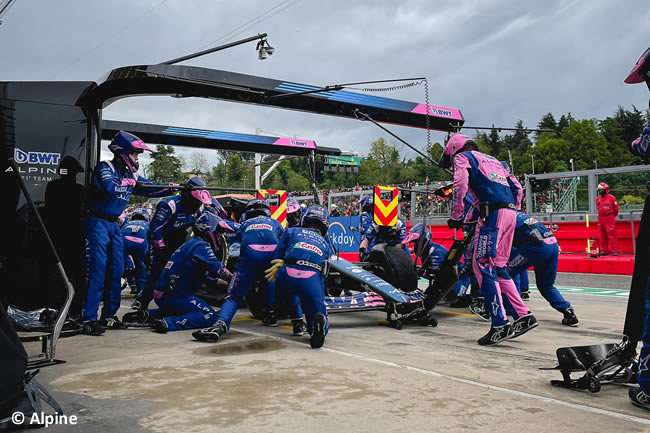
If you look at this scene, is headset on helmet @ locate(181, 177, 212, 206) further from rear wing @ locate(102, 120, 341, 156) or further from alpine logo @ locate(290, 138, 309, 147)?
alpine logo @ locate(290, 138, 309, 147)

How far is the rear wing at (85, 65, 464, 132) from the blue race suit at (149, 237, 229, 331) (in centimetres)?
166

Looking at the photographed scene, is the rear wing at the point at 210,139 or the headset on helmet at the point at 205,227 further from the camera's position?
the rear wing at the point at 210,139

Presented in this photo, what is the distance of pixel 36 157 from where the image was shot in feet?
16.2

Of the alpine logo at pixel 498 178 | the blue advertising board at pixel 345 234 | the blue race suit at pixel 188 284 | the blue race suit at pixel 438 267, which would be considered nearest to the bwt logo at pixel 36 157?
the blue race suit at pixel 188 284

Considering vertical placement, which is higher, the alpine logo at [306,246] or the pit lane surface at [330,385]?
the alpine logo at [306,246]

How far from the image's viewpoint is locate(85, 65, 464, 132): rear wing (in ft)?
17.3

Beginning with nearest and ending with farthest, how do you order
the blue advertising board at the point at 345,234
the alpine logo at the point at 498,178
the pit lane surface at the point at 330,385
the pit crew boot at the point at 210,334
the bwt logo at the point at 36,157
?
the pit lane surface at the point at 330,385 → the bwt logo at the point at 36,157 → the pit crew boot at the point at 210,334 → the alpine logo at the point at 498,178 → the blue advertising board at the point at 345,234

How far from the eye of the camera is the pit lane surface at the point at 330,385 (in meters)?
2.75

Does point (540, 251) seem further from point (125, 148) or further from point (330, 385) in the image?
point (125, 148)

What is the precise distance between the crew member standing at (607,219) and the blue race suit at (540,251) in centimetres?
706

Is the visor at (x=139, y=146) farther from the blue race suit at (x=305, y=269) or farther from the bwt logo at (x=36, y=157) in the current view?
the blue race suit at (x=305, y=269)

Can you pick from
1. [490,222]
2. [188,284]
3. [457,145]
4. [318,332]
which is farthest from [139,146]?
[490,222]

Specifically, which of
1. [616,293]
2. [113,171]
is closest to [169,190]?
[113,171]

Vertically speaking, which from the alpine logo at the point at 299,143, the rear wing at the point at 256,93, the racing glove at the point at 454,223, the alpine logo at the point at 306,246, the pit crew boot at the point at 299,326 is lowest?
the pit crew boot at the point at 299,326
